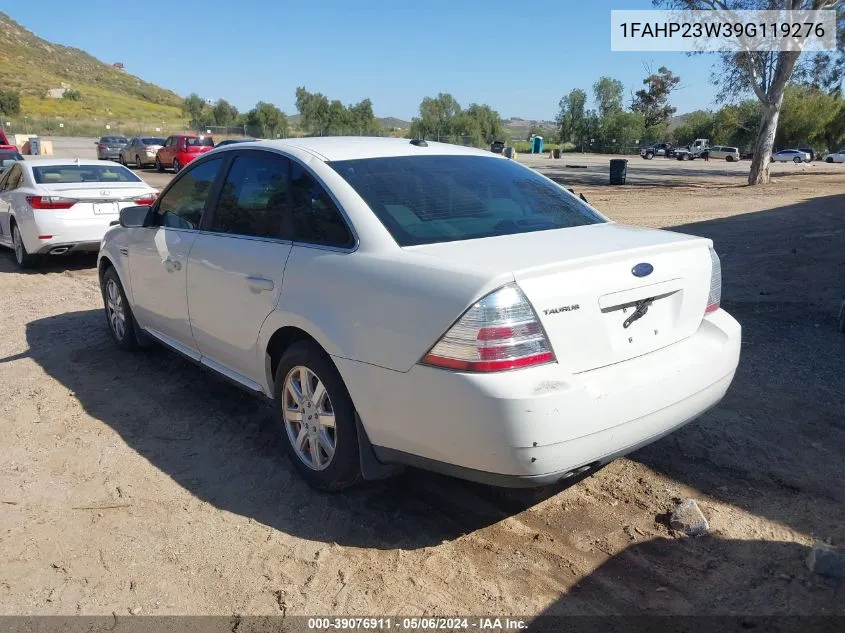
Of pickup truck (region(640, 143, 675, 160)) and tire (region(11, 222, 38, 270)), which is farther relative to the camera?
pickup truck (region(640, 143, 675, 160))

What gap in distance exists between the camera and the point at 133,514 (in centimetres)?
347

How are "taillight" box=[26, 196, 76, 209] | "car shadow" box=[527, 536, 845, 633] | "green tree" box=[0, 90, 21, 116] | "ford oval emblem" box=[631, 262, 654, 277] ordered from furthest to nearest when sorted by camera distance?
"green tree" box=[0, 90, 21, 116], "taillight" box=[26, 196, 76, 209], "ford oval emblem" box=[631, 262, 654, 277], "car shadow" box=[527, 536, 845, 633]

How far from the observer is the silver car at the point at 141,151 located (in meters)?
32.7

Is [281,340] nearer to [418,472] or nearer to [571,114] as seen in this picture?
[418,472]

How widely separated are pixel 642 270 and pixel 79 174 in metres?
9.25

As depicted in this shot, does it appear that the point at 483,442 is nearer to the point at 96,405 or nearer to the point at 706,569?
the point at 706,569

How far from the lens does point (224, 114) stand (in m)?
84.4

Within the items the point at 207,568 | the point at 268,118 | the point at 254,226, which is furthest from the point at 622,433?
the point at 268,118

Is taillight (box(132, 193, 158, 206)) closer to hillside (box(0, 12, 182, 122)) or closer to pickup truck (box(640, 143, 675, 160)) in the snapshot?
pickup truck (box(640, 143, 675, 160))

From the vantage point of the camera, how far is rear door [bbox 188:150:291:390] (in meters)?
3.71

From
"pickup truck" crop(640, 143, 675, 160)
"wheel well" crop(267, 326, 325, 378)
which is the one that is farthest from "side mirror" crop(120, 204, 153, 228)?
"pickup truck" crop(640, 143, 675, 160)

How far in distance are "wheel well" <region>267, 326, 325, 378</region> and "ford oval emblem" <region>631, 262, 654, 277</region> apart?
1.54 metres

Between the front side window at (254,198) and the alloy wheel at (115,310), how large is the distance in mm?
1931

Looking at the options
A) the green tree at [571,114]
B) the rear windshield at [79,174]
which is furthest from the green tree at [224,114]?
the rear windshield at [79,174]
